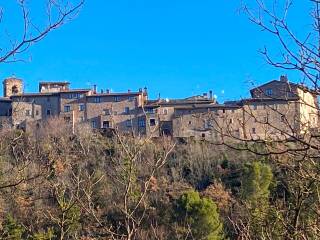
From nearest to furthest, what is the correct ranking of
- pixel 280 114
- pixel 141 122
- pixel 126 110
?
pixel 280 114 < pixel 141 122 < pixel 126 110

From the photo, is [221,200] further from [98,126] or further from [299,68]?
[299,68]

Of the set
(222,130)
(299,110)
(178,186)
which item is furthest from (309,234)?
(178,186)

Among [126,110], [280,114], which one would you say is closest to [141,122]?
[126,110]

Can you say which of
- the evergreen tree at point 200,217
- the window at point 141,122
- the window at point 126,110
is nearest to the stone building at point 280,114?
the evergreen tree at point 200,217

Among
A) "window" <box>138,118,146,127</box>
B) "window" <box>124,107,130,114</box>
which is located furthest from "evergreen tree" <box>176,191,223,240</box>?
"window" <box>124,107,130,114</box>

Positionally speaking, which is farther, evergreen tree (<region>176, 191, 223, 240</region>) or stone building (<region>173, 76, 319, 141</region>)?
evergreen tree (<region>176, 191, 223, 240</region>)

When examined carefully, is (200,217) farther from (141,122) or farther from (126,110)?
(126,110)

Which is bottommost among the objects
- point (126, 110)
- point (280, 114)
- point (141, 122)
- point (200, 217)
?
point (200, 217)

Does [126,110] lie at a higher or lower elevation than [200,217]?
higher

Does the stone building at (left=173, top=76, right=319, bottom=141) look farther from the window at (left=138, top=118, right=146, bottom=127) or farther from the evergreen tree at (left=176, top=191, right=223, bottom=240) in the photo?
the window at (left=138, top=118, right=146, bottom=127)

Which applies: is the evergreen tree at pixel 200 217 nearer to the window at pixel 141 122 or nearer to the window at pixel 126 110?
the window at pixel 141 122

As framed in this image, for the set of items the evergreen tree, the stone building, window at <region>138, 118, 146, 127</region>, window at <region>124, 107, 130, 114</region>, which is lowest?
the evergreen tree

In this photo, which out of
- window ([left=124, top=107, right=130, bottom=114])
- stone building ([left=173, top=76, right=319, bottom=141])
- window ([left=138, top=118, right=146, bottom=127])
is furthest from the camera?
window ([left=124, top=107, right=130, bottom=114])

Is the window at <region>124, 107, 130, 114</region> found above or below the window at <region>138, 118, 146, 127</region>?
above
